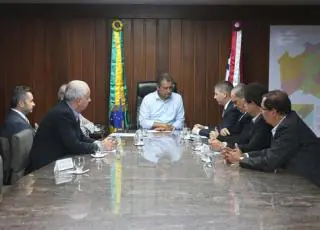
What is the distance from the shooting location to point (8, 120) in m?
3.95

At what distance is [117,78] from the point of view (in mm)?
5855

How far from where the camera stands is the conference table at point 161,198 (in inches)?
66.7

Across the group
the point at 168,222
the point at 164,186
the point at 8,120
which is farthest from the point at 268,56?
the point at 168,222

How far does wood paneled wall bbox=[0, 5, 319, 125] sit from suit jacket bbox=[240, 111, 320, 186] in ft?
11.1

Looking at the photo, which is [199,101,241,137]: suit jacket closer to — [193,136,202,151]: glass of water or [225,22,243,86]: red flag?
[193,136,202,151]: glass of water

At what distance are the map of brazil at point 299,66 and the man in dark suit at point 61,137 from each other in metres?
3.35

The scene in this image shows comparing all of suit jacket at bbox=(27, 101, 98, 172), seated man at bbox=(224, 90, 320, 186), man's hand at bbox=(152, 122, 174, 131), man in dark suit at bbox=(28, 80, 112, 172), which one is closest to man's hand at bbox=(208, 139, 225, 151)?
seated man at bbox=(224, 90, 320, 186)

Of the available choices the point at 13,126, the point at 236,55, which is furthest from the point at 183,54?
the point at 13,126

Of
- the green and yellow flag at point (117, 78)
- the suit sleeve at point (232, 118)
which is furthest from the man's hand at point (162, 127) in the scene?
the green and yellow flag at point (117, 78)

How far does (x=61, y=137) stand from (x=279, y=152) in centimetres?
157

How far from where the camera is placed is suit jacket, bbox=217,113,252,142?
3.87 metres

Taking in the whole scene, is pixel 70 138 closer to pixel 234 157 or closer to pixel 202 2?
pixel 234 157

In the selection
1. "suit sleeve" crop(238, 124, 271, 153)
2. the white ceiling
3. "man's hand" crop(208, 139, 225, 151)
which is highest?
the white ceiling

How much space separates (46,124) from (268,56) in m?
3.62
